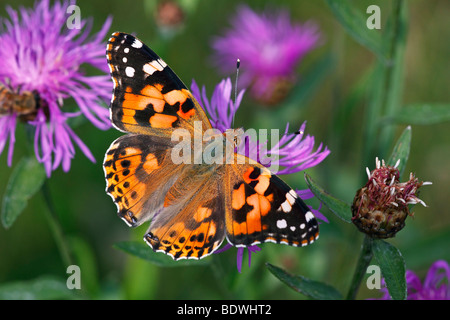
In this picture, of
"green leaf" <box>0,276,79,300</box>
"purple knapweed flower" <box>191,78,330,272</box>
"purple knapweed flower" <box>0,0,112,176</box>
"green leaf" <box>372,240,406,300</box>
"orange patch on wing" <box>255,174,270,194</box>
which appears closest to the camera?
"green leaf" <box>372,240,406,300</box>

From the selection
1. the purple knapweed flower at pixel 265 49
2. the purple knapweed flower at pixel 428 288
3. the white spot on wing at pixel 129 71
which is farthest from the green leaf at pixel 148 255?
the purple knapweed flower at pixel 265 49

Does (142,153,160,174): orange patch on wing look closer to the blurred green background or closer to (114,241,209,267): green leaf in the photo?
(114,241,209,267): green leaf

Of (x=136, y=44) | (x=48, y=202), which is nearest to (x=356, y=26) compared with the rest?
(x=136, y=44)

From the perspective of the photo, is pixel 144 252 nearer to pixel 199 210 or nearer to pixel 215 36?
pixel 199 210

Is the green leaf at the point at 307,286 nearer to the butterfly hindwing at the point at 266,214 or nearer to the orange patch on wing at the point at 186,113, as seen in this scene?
the butterfly hindwing at the point at 266,214

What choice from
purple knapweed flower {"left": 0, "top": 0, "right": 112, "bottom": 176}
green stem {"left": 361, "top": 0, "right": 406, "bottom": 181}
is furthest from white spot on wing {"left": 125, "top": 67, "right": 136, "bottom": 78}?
green stem {"left": 361, "top": 0, "right": 406, "bottom": 181}

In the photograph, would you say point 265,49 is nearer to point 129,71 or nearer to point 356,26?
Answer: point 356,26
